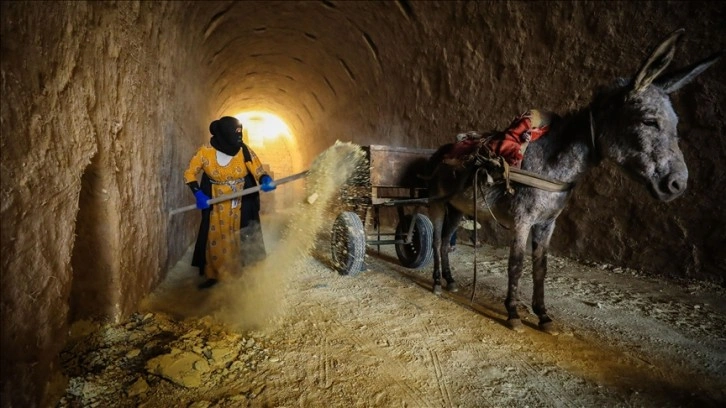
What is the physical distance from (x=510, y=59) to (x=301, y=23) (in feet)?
16.5

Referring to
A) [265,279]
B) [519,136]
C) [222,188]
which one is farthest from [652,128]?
[222,188]

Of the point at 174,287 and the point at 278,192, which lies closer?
the point at 174,287

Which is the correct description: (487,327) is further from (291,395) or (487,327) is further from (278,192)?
(278,192)

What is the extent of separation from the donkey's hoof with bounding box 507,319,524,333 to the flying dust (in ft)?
6.49

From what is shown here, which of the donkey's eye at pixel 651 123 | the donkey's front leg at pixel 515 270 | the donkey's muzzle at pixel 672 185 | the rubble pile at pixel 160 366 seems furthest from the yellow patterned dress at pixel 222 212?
the donkey's muzzle at pixel 672 185

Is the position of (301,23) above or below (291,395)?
above

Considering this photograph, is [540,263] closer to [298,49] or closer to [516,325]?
[516,325]

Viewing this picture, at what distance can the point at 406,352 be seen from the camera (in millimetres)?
2420

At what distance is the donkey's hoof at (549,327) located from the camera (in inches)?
106

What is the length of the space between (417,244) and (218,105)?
7821mm

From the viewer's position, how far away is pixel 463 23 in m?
6.14

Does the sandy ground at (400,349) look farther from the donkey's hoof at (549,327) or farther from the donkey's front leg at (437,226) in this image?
the donkey's front leg at (437,226)

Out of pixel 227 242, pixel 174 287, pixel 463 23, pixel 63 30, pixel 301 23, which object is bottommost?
pixel 174 287

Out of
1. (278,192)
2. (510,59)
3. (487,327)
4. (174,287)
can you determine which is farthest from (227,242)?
(278,192)
